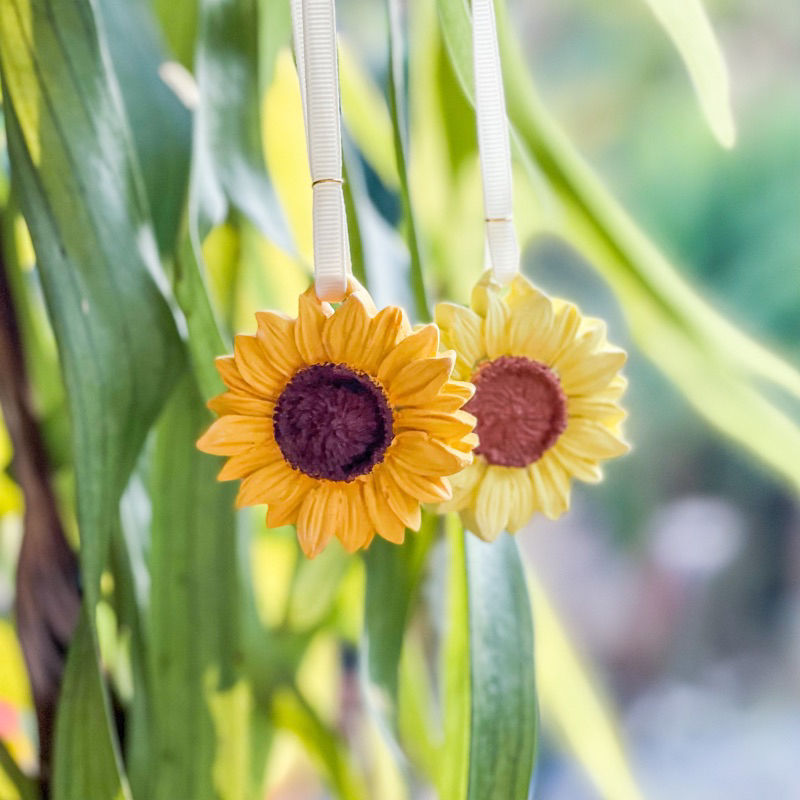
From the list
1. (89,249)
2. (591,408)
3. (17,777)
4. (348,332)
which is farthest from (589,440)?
(17,777)

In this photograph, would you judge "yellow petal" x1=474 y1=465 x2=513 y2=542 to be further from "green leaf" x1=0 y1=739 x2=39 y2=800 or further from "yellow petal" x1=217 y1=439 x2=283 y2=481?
"green leaf" x1=0 y1=739 x2=39 y2=800

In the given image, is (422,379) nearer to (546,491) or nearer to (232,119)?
(546,491)

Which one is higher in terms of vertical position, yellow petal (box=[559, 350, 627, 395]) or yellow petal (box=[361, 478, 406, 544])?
yellow petal (box=[559, 350, 627, 395])

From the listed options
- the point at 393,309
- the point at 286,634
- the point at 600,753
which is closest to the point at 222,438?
the point at 393,309

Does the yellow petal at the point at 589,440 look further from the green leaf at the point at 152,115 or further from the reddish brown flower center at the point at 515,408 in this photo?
the green leaf at the point at 152,115

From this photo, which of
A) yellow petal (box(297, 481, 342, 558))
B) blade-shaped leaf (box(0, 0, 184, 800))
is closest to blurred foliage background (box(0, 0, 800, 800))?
blade-shaped leaf (box(0, 0, 184, 800))

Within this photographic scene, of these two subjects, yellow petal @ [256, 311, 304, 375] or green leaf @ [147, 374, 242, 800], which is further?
green leaf @ [147, 374, 242, 800]

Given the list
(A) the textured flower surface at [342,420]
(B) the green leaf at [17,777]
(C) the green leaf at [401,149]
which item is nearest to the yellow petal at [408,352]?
(A) the textured flower surface at [342,420]
